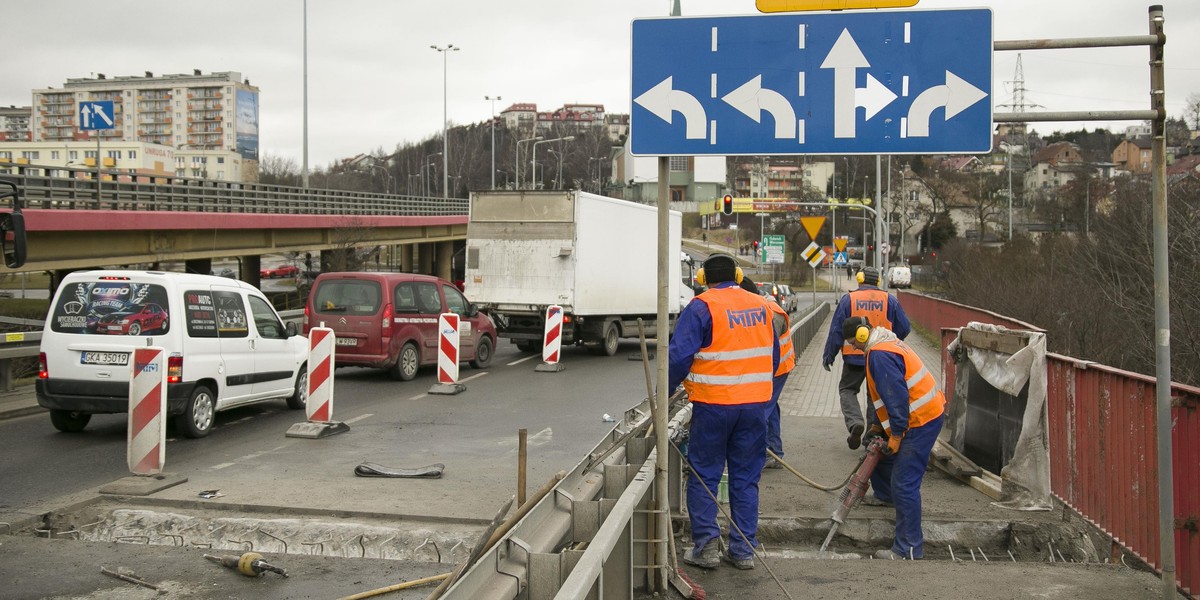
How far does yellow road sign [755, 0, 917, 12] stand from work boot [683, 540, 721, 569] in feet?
9.85

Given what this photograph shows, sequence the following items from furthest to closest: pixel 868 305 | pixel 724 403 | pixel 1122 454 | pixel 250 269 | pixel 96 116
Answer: pixel 250 269 < pixel 96 116 < pixel 868 305 < pixel 1122 454 < pixel 724 403

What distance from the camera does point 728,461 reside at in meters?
6.16

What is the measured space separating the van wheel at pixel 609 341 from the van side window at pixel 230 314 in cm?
1160

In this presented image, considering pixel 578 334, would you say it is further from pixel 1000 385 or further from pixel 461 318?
pixel 1000 385

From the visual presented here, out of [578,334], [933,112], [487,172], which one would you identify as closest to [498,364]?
[578,334]

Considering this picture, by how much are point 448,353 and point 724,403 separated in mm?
10339

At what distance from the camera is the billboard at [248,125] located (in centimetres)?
12862

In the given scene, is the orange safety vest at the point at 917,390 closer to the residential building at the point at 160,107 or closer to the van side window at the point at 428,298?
the van side window at the point at 428,298

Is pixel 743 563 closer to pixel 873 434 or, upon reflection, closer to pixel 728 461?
pixel 728 461

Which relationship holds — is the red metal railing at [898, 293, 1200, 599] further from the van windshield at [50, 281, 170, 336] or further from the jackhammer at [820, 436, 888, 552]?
the van windshield at [50, 281, 170, 336]

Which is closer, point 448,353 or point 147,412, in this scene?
point 147,412

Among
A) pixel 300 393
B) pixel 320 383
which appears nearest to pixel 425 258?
pixel 300 393

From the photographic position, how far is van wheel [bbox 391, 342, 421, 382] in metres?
17.6

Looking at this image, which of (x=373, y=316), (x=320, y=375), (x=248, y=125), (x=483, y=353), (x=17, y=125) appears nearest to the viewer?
(x=320, y=375)
